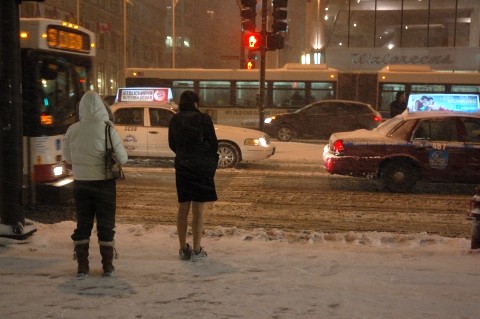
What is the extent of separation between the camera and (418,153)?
37.7 ft

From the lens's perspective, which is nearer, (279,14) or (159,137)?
(159,137)

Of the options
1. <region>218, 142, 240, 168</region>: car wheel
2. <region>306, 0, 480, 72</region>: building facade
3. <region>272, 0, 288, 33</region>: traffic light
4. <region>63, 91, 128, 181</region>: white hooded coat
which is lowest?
<region>218, 142, 240, 168</region>: car wheel

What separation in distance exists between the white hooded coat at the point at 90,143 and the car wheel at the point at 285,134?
17.5 metres

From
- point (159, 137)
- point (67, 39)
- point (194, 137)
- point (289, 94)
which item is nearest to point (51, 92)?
point (67, 39)

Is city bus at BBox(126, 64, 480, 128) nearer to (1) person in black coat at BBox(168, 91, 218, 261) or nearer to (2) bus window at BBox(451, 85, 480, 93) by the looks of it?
(2) bus window at BBox(451, 85, 480, 93)

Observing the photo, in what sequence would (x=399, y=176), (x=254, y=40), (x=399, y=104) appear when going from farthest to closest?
(x=399, y=104) < (x=254, y=40) < (x=399, y=176)

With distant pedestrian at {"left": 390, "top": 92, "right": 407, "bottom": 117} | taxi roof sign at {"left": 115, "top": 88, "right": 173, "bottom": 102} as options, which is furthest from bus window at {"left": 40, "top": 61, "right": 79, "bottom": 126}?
→ distant pedestrian at {"left": 390, "top": 92, "right": 407, "bottom": 117}

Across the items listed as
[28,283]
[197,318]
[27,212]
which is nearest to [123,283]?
[28,283]

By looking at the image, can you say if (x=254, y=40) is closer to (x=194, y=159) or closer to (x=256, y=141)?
(x=256, y=141)

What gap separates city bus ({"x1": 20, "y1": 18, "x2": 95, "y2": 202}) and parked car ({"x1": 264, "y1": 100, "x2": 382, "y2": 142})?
45.0 ft

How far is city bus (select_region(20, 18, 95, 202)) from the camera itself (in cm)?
898

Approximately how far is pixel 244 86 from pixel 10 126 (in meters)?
19.0

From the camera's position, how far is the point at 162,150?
1467cm

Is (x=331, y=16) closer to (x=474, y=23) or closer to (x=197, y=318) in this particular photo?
(x=474, y=23)
